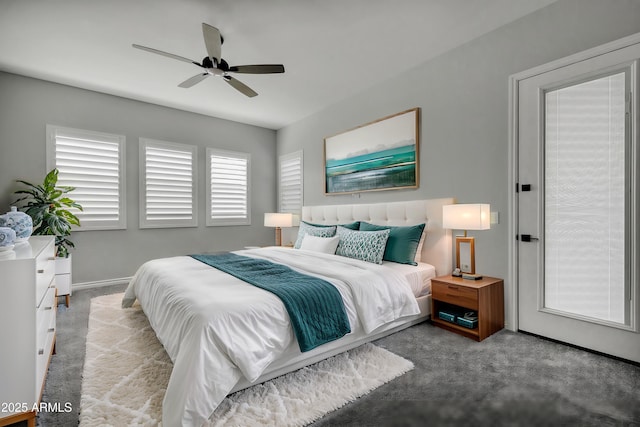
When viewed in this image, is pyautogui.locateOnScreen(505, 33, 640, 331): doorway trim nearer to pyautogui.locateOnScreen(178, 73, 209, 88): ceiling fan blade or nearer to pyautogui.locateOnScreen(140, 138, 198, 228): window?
pyautogui.locateOnScreen(178, 73, 209, 88): ceiling fan blade

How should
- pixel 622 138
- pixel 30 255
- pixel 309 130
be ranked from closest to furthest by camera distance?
pixel 30 255, pixel 622 138, pixel 309 130

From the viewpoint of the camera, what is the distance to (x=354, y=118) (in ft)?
14.9

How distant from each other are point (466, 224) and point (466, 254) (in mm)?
488

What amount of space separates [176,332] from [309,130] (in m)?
4.18

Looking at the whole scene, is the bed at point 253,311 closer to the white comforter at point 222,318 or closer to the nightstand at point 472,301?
the white comforter at point 222,318

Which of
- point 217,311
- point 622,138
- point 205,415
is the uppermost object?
point 622,138

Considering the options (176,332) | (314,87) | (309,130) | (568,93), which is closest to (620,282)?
(568,93)

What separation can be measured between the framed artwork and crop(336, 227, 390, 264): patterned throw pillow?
2.73ft

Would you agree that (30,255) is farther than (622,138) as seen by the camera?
No

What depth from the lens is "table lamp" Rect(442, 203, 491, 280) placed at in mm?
2740

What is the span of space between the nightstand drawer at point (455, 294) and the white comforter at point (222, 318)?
1.00ft

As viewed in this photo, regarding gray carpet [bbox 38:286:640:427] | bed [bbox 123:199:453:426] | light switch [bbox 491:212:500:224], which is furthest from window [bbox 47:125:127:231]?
light switch [bbox 491:212:500:224]

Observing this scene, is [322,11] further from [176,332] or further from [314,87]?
Answer: [176,332]

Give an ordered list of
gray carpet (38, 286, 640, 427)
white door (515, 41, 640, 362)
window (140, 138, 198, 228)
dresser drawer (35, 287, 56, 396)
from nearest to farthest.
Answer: gray carpet (38, 286, 640, 427) < dresser drawer (35, 287, 56, 396) < white door (515, 41, 640, 362) < window (140, 138, 198, 228)
